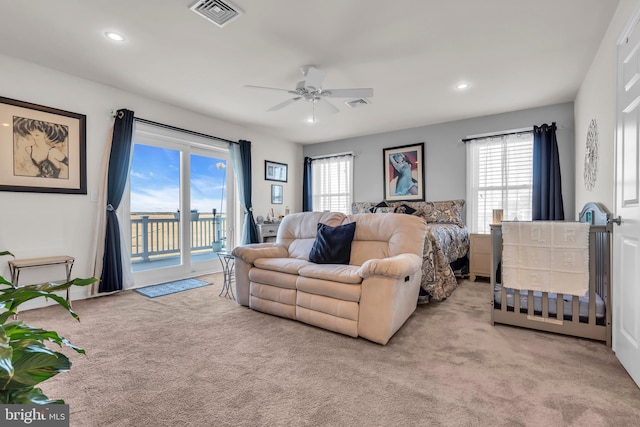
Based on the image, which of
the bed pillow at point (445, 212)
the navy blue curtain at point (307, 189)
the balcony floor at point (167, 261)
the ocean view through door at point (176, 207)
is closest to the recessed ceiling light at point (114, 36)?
the ocean view through door at point (176, 207)

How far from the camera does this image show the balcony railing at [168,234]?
13.3 ft

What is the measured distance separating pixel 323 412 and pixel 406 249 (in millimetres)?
1598

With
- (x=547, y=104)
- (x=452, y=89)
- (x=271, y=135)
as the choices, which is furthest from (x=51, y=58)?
(x=547, y=104)

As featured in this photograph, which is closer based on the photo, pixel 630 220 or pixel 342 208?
pixel 630 220

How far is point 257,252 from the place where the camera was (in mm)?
3094

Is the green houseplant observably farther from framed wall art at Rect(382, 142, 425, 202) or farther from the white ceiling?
framed wall art at Rect(382, 142, 425, 202)

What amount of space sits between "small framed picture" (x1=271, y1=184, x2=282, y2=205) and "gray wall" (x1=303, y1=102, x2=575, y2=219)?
1178mm

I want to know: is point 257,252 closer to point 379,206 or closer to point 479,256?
point 379,206

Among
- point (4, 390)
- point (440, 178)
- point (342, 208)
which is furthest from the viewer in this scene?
point (342, 208)

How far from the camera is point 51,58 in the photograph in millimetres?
2951

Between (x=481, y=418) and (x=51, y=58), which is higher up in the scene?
(x=51, y=58)

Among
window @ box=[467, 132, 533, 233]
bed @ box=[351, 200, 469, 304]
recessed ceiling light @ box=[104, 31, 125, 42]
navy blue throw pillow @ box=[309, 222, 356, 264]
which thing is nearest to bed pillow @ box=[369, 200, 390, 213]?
bed @ box=[351, 200, 469, 304]

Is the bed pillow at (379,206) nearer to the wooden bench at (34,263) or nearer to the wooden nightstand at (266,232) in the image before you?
the wooden nightstand at (266,232)

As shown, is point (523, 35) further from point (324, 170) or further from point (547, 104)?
point (324, 170)
